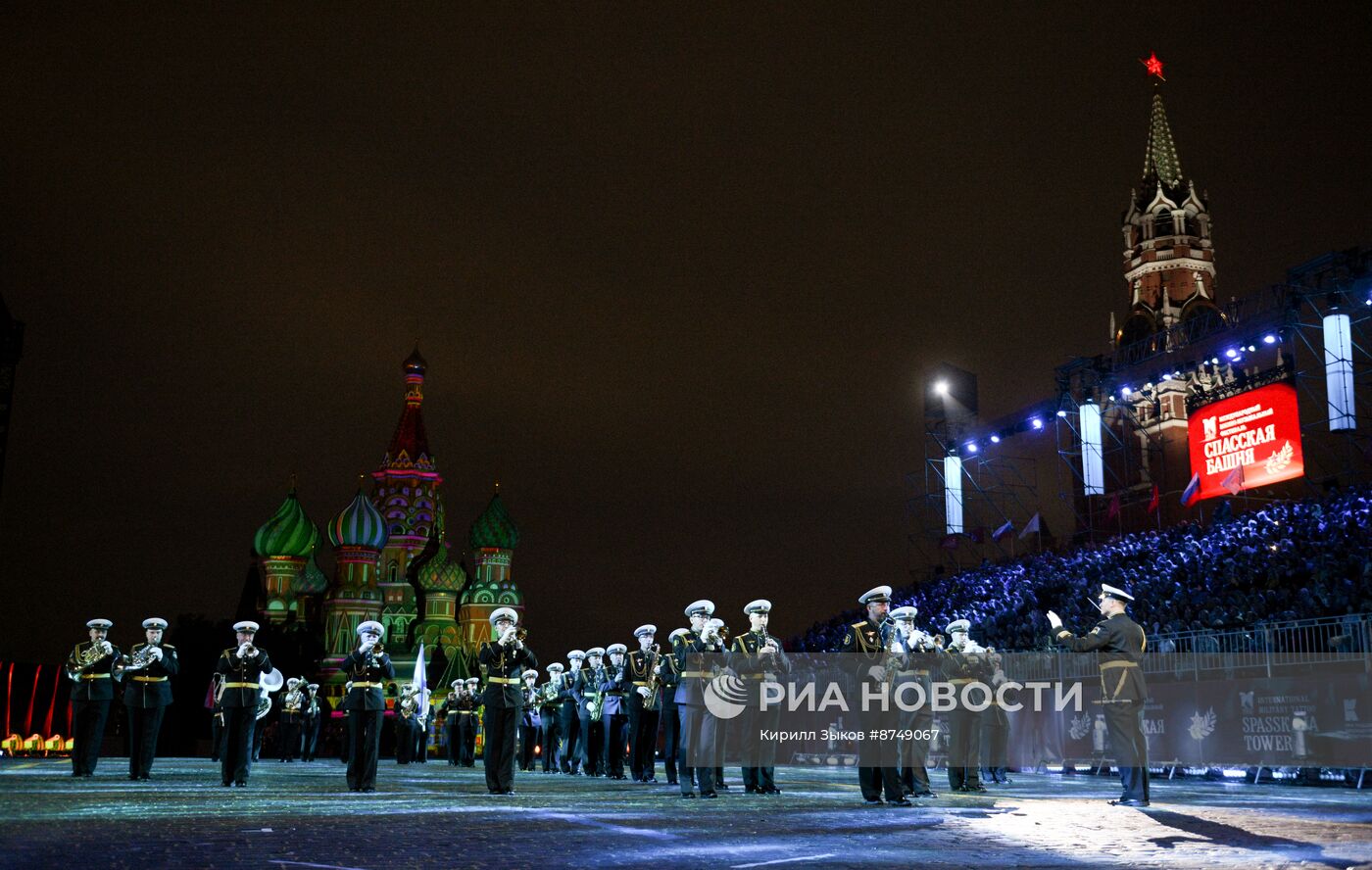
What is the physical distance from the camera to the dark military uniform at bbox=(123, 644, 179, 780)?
16123mm

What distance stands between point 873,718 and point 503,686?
4.43 meters

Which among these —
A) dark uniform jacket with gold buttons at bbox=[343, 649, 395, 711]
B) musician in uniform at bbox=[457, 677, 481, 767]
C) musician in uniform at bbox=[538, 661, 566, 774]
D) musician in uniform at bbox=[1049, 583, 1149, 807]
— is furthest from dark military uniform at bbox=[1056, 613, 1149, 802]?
musician in uniform at bbox=[457, 677, 481, 767]

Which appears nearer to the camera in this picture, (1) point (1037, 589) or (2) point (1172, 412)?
(1) point (1037, 589)

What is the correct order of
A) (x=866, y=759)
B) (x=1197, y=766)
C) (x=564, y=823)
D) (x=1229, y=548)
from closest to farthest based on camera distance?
(x=564, y=823), (x=866, y=759), (x=1197, y=766), (x=1229, y=548)

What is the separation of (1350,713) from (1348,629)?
1279mm

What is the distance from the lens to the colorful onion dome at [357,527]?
87312mm

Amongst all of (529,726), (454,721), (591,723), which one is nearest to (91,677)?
(591,723)

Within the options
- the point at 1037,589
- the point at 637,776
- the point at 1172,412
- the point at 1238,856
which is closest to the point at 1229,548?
the point at 1037,589

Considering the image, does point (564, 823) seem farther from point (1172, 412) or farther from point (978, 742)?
point (1172, 412)

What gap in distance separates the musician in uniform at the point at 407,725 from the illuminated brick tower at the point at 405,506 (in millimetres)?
60438

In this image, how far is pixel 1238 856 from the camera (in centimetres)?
771

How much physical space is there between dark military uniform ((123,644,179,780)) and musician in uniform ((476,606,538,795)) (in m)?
4.57

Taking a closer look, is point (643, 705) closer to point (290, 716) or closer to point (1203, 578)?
point (1203, 578)

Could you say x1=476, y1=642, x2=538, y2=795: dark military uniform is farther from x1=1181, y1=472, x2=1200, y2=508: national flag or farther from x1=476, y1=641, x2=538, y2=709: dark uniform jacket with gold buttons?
x1=1181, y1=472, x2=1200, y2=508: national flag
